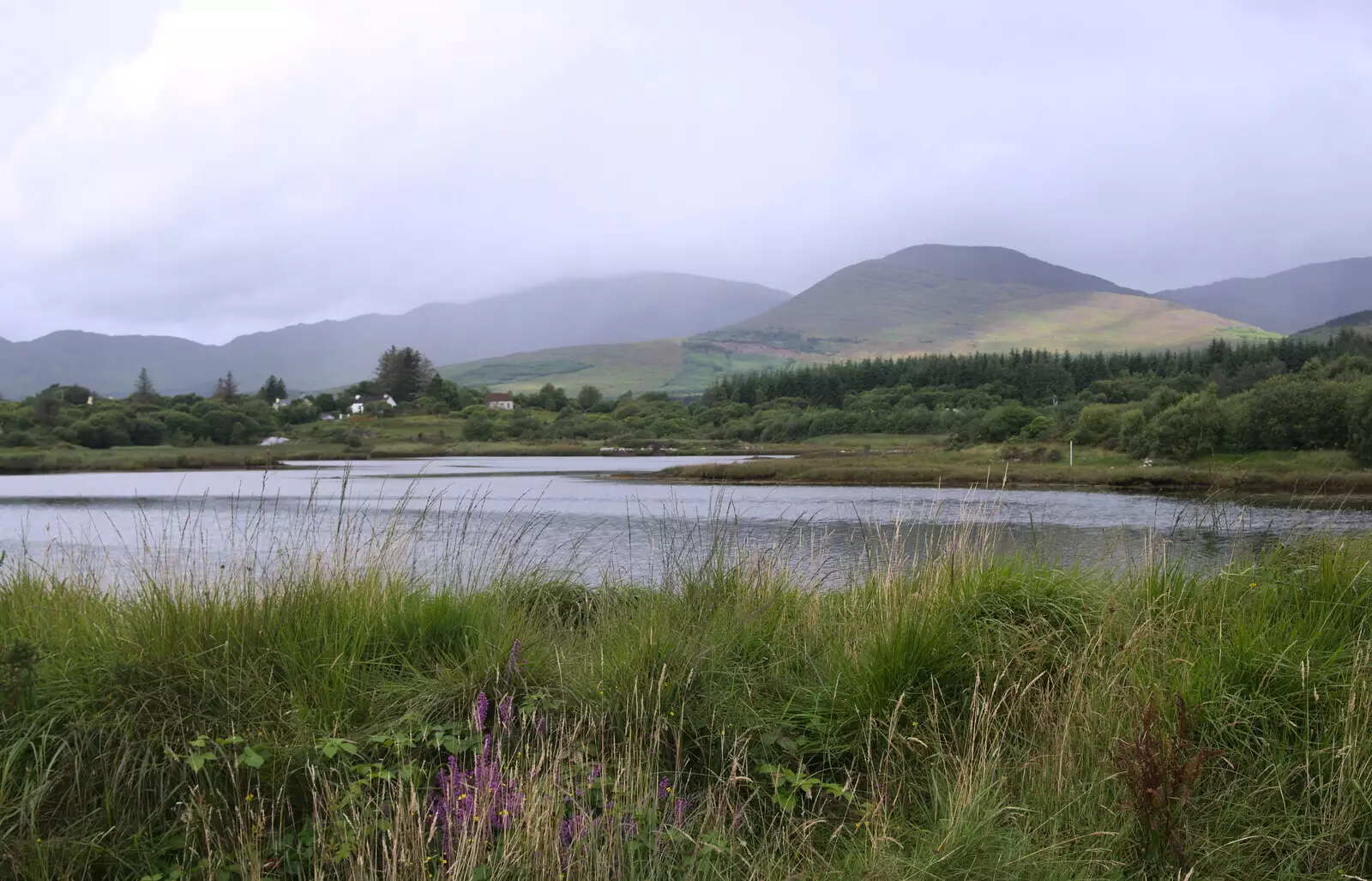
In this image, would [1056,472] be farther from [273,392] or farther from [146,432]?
[273,392]

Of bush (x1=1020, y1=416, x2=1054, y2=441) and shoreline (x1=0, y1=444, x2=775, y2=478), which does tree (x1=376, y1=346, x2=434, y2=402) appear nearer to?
shoreline (x1=0, y1=444, x2=775, y2=478)

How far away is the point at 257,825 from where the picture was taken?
359 cm

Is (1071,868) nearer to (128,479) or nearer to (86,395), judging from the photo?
(128,479)

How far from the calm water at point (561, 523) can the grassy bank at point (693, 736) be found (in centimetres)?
94

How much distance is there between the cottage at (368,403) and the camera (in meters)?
138

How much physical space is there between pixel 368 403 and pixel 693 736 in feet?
484

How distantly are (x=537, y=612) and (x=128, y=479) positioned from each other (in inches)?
2718

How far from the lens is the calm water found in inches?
294

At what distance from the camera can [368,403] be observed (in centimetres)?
14288

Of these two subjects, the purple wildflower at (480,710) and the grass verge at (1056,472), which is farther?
the grass verge at (1056,472)

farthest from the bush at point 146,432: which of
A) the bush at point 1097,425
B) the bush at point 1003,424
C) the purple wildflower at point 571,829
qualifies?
the purple wildflower at point 571,829

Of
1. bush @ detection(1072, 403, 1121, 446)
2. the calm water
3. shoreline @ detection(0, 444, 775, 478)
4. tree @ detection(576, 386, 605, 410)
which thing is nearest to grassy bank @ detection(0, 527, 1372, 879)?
the calm water

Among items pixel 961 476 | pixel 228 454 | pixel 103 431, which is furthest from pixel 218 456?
pixel 961 476

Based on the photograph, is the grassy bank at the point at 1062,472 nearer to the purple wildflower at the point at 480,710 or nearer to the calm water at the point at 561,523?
the calm water at the point at 561,523
